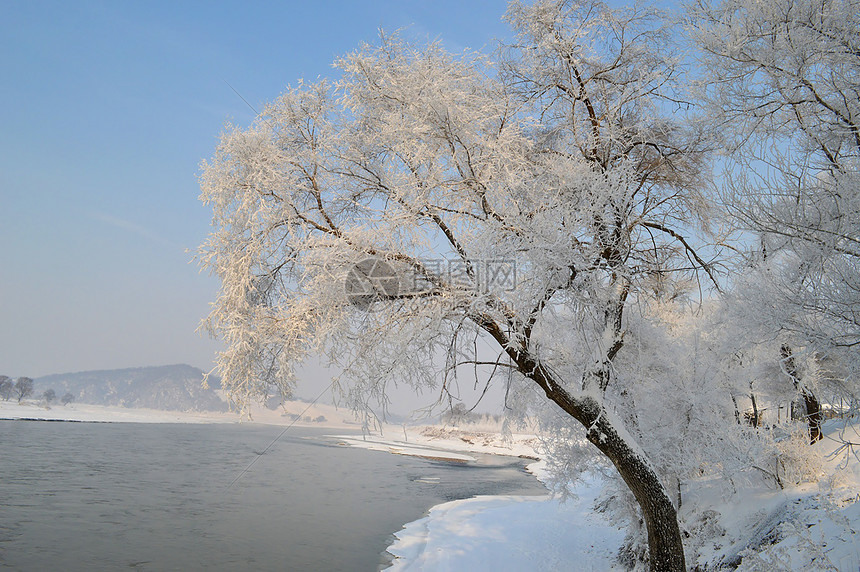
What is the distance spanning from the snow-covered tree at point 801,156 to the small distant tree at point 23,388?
73.8m

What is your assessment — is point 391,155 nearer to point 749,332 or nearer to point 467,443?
point 749,332

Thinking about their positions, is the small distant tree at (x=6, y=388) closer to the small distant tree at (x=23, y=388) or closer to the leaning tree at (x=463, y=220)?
the small distant tree at (x=23, y=388)

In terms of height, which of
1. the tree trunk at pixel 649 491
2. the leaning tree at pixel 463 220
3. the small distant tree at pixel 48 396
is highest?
the leaning tree at pixel 463 220

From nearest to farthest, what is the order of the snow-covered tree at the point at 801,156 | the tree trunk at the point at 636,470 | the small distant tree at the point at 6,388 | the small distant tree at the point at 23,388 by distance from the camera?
the snow-covered tree at the point at 801,156 → the tree trunk at the point at 636,470 → the small distant tree at the point at 23,388 → the small distant tree at the point at 6,388

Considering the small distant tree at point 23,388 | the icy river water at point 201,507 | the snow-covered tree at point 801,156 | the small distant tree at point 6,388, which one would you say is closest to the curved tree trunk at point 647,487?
the snow-covered tree at point 801,156

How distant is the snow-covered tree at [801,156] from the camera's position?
4707mm

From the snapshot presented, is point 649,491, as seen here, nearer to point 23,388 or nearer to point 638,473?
point 638,473

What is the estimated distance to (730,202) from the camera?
5.38 m

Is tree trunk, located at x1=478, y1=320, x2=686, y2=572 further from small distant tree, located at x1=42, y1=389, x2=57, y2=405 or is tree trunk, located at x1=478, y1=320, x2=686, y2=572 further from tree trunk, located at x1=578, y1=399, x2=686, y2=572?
small distant tree, located at x1=42, y1=389, x2=57, y2=405

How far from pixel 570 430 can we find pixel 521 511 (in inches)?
245

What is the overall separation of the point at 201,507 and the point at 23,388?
61.2m

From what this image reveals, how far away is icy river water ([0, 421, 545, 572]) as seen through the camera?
9031mm

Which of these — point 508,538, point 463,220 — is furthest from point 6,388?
point 463,220

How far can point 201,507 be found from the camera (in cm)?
1348
